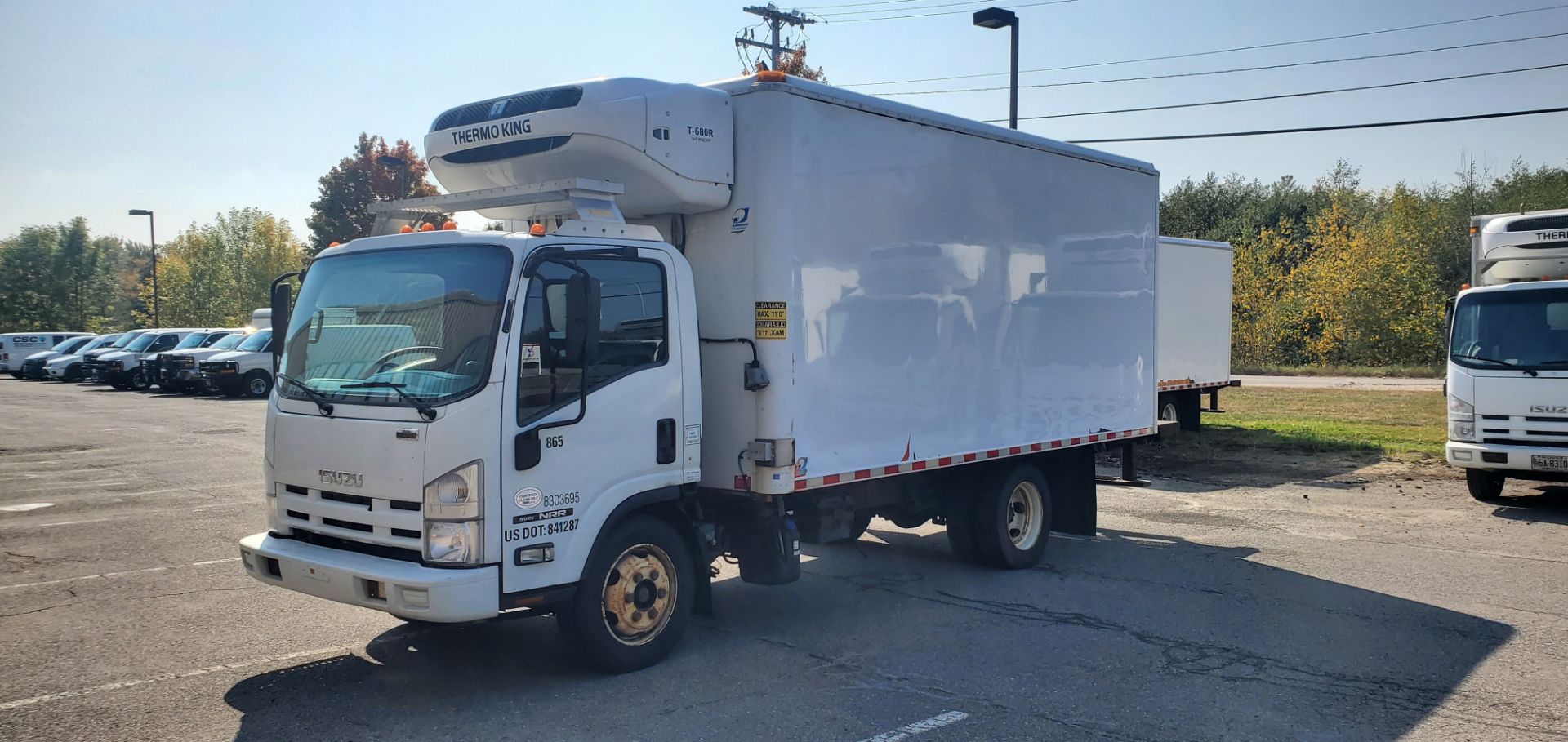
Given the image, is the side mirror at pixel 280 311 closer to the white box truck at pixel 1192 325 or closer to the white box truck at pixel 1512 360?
the white box truck at pixel 1512 360

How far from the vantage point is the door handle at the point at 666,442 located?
6.12 m

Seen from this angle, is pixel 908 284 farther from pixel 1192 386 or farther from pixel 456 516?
pixel 1192 386

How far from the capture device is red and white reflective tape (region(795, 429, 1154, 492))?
6836mm

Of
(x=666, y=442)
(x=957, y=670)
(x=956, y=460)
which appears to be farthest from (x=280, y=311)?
(x=956, y=460)

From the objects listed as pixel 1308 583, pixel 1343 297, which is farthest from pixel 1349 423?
pixel 1343 297

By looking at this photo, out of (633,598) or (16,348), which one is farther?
(16,348)

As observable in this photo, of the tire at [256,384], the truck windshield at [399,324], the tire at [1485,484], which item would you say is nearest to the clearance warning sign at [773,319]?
the truck windshield at [399,324]

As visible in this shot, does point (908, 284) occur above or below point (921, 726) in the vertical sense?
above

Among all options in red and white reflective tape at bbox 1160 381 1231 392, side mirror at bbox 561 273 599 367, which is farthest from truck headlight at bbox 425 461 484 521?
red and white reflective tape at bbox 1160 381 1231 392

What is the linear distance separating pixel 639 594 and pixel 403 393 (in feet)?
5.64

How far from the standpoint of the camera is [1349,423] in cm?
1978

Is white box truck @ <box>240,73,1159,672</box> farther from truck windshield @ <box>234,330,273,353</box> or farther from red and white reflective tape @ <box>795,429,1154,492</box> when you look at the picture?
truck windshield @ <box>234,330,273,353</box>

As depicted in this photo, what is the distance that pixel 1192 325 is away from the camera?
18750 millimetres

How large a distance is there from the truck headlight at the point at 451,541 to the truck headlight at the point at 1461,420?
426 inches
